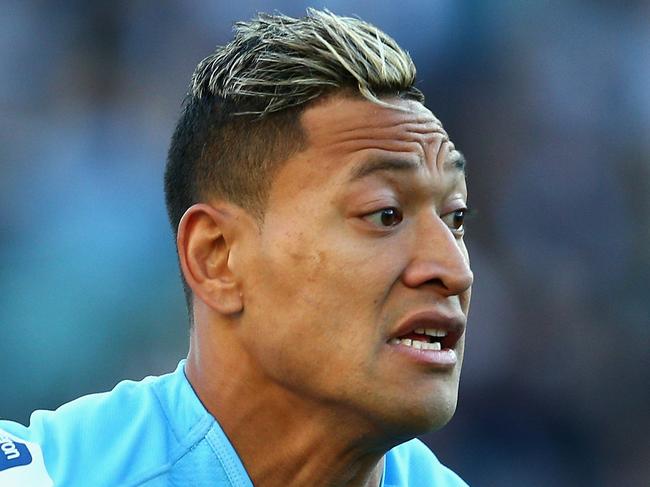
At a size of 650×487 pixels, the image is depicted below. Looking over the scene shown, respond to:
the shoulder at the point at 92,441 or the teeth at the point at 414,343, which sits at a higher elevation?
the teeth at the point at 414,343

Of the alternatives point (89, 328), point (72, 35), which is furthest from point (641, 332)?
point (72, 35)

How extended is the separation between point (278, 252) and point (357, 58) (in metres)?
0.57

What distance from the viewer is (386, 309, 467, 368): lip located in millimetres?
2812

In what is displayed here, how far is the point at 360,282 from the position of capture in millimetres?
2811

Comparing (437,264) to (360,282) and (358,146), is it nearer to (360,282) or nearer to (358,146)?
(360,282)

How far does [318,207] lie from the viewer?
285 cm

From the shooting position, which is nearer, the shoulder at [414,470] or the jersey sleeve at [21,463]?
the jersey sleeve at [21,463]

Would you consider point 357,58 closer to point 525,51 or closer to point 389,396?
point 389,396

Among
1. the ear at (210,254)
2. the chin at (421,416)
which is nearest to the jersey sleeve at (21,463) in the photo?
the ear at (210,254)

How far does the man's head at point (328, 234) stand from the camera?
2814 mm

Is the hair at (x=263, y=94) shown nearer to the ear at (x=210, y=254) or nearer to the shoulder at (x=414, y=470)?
the ear at (x=210, y=254)

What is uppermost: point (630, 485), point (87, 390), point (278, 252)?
point (278, 252)

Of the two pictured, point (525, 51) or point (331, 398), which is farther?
point (525, 51)

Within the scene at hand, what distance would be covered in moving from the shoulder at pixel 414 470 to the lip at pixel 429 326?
2.02 feet
